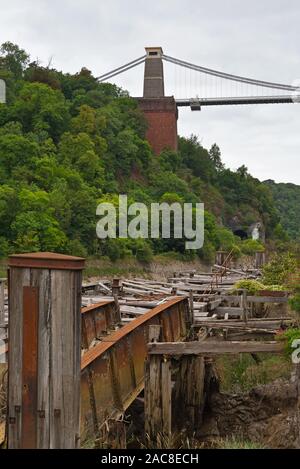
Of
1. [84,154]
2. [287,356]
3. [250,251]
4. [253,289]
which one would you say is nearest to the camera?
[287,356]

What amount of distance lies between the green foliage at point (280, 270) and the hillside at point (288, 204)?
79697 millimetres

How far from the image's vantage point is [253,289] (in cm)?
1969

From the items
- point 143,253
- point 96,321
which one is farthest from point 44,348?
point 143,253

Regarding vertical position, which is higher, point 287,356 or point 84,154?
point 84,154

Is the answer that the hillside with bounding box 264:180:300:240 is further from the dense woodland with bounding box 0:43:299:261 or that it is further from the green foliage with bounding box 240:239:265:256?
the green foliage with bounding box 240:239:265:256

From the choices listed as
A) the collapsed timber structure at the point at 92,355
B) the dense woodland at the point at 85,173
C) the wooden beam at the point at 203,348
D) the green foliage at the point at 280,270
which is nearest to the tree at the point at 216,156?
the dense woodland at the point at 85,173

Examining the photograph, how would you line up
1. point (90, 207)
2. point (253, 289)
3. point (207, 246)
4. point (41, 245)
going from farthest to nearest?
point (207, 246)
point (90, 207)
point (41, 245)
point (253, 289)

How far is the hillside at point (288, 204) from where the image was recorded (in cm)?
11331

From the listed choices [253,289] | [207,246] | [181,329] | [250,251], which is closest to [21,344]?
[181,329]

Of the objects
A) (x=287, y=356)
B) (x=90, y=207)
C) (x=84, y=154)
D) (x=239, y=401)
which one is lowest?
(x=239, y=401)

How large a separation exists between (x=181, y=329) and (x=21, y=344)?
9.67 metres

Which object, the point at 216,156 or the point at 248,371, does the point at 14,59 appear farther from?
the point at 248,371

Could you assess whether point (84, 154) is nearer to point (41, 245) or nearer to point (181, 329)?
point (41, 245)

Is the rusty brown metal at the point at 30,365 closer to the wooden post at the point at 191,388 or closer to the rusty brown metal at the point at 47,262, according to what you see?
the rusty brown metal at the point at 47,262
